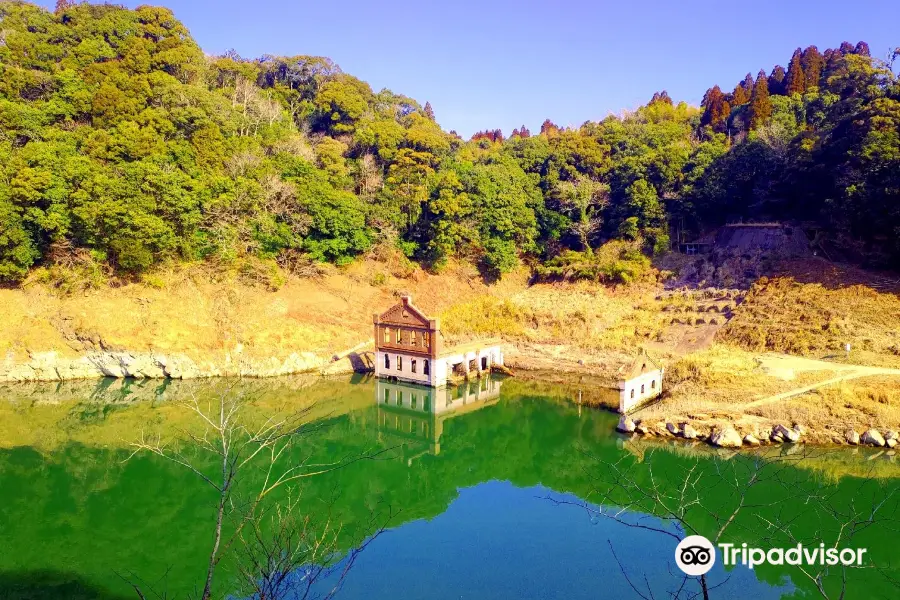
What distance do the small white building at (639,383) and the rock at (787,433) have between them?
5.77m

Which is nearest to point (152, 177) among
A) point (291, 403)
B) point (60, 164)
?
point (60, 164)

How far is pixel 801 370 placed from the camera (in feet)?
91.4

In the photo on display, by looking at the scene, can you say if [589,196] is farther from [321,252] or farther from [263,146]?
[263,146]

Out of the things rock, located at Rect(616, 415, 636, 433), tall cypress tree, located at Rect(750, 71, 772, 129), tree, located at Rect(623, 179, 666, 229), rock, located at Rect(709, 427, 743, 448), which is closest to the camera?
rock, located at Rect(709, 427, 743, 448)

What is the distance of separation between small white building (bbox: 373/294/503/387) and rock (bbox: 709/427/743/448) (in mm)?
13901

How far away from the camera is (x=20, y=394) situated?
2998 cm

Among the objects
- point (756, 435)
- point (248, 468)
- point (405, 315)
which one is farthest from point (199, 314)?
point (756, 435)

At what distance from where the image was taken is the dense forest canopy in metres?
34.3

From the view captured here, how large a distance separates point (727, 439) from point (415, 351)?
51.3 feet

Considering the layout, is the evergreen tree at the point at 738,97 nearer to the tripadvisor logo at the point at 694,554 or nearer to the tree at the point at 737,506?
the tree at the point at 737,506

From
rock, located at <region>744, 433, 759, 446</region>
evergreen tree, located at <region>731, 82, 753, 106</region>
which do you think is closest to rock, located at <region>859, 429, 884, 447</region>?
rock, located at <region>744, 433, 759, 446</region>

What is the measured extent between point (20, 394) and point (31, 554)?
16711 mm

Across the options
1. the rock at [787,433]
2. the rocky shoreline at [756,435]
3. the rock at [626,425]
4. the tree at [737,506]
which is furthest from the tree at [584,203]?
the tree at [737,506]

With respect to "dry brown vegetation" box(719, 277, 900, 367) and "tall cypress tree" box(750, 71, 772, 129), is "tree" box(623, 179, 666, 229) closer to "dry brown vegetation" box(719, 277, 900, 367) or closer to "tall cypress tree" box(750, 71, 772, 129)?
"dry brown vegetation" box(719, 277, 900, 367)
